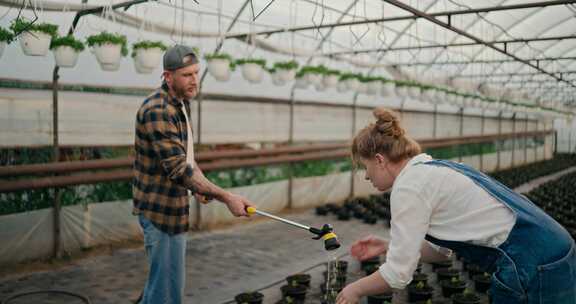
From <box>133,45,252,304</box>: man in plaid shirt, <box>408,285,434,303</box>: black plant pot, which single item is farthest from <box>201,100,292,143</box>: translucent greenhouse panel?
<box>133,45,252,304</box>: man in plaid shirt

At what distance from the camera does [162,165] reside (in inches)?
97.2

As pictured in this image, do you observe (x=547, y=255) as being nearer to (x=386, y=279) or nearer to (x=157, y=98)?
(x=386, y=279)

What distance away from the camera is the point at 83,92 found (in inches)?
217

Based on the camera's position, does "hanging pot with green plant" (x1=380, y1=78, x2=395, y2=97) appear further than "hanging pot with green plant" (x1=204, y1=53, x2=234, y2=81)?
Yes

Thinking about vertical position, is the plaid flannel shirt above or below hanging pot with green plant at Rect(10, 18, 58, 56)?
below

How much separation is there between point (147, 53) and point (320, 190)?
5238 mm

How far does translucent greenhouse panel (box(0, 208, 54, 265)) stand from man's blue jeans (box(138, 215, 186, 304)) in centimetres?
301

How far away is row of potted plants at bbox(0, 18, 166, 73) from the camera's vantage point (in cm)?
404

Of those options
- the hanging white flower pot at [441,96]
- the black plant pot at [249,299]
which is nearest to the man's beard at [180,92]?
the black plant pot at [249,299]

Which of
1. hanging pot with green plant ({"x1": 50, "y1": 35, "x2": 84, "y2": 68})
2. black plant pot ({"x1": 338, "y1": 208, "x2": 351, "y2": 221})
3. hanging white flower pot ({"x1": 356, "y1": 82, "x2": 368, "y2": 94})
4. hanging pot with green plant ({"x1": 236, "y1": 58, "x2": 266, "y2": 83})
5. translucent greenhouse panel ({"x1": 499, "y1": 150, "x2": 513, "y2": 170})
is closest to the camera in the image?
hanging pot with green plant ({"x1": 50, "y1": 35, "x2": 84, "y2": 68})

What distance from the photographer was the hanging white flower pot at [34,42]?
13.3ft

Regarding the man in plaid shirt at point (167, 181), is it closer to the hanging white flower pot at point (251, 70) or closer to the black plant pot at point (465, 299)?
→ the black plant pot at point (465, 299)

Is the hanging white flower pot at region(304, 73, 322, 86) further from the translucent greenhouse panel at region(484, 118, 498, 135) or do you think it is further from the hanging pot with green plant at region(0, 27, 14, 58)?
the translucent greenhouse panel at region(484, 118, 498, 135)

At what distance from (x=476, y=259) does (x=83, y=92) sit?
16.0 feet
